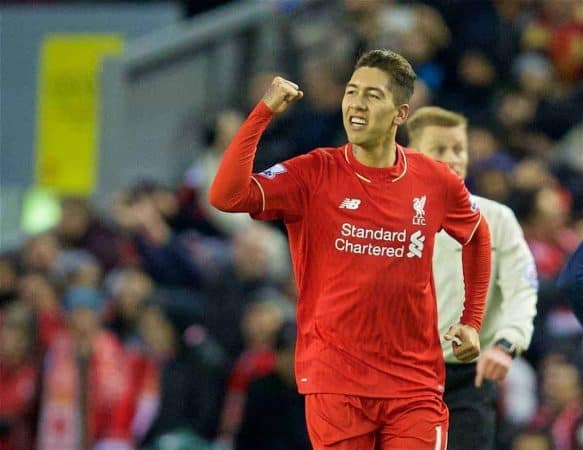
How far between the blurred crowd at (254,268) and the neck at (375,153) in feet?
12.4

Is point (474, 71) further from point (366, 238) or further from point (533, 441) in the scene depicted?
point (366, 238)

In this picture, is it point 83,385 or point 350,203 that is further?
point 83,385

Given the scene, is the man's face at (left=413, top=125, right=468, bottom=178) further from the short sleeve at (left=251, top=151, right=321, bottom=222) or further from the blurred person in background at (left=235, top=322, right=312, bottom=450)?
the blurred person in background at (left=235, top=322, right=312, bottom=450)

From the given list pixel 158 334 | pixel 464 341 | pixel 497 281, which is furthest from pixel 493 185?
pixel 464 341

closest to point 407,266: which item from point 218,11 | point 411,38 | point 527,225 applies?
point 527,225

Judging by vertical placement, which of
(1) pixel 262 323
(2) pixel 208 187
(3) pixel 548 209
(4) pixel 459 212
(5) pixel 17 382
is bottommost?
(5) pixel 17 382

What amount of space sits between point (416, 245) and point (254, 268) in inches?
211

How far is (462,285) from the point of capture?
704 centimetres

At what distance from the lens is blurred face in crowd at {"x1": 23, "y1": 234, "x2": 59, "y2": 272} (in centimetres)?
1238

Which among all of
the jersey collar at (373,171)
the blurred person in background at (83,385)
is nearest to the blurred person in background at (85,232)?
the blurred person in background at (83,385)

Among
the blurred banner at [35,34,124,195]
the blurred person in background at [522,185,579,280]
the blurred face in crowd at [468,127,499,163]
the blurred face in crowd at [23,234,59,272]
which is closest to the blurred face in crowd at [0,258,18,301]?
the blurred face in crowd at [23,234,59,272]

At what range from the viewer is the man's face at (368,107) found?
6.02 meters

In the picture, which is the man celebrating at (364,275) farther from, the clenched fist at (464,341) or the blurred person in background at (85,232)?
the blurred person in background at (85,232)

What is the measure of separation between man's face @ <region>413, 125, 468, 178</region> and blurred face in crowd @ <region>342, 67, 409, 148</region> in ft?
3.48
